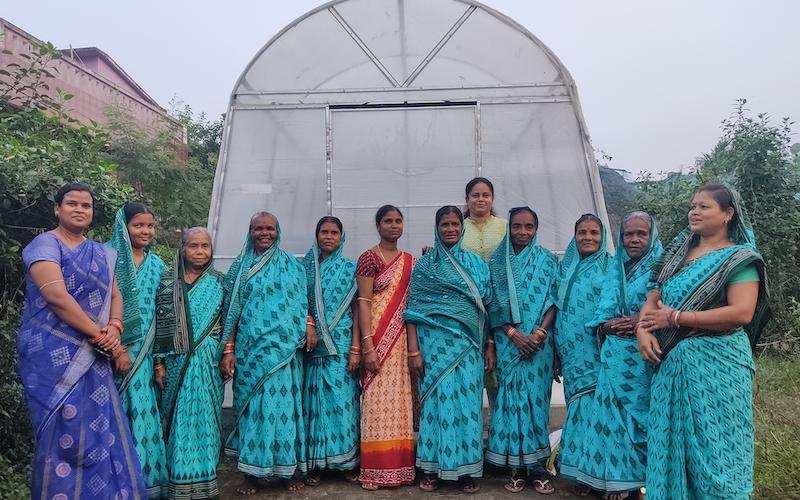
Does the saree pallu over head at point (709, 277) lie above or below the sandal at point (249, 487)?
above

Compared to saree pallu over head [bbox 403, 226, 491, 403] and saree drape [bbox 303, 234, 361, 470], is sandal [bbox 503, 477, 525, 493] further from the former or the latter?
saree drape [bbox 303, 234, 361, 470]

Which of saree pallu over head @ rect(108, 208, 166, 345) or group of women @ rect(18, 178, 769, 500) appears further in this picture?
saree pallu over head @ rect(108, 208, 166, 345)

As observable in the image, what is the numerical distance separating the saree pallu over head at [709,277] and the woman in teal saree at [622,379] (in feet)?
0.89

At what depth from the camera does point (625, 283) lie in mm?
2934

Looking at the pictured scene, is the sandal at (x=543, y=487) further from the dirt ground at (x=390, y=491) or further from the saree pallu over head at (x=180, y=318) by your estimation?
the saree pallu over head at (x=180, y=318)

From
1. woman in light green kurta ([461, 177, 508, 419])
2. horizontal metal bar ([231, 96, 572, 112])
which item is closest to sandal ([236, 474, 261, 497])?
woman in light green kurta ([461, 177, 508, 419])

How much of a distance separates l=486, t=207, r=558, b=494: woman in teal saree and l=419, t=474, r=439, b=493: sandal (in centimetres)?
32

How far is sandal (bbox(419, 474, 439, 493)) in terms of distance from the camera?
3.11 m

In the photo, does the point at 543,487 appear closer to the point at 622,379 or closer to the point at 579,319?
the point at 622,379

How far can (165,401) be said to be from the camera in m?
3.00

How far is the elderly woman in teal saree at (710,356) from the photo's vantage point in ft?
7.64

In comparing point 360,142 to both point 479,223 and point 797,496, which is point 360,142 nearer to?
point 479,223

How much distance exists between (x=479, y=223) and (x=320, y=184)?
2.16 meters

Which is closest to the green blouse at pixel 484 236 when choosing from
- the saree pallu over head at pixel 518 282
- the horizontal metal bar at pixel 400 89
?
the saree pallu over head at pixel 518 282
